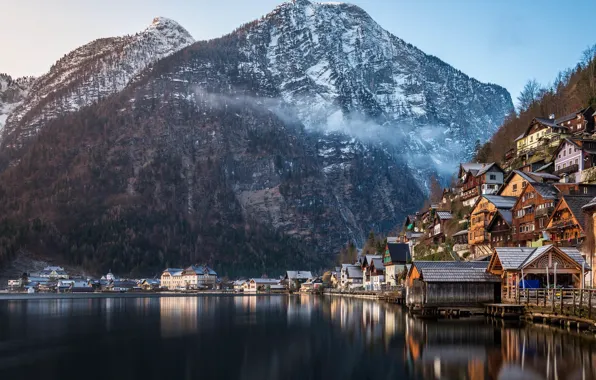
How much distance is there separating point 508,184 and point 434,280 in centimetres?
3187

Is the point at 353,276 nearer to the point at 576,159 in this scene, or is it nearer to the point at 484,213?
the point at 484,213

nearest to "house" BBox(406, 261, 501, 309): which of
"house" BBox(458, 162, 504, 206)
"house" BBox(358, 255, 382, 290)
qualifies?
"house" BBox(458, 162, 504, 206)

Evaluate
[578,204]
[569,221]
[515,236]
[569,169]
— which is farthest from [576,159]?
[569,221]

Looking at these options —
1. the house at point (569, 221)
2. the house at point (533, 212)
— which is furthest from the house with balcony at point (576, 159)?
the house at point (569, 221)

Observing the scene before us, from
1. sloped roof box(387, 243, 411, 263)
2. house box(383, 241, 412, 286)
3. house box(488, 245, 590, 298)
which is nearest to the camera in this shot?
house box(488, 245, 590, 298)

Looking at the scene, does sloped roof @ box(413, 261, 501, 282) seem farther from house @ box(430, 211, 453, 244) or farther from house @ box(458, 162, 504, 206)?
house @ box(430, 211, 453, 244)

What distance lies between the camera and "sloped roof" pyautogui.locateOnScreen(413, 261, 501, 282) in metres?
64.8

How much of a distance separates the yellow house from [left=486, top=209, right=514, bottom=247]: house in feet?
3.33

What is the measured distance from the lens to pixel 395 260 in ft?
382

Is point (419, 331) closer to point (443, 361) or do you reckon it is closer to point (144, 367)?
point (443, 361)

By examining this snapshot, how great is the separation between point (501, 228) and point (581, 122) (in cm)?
3061

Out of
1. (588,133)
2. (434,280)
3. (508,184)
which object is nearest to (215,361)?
(434,280)

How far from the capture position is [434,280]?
65.2m

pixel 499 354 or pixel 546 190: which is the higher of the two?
pixel 546 190
